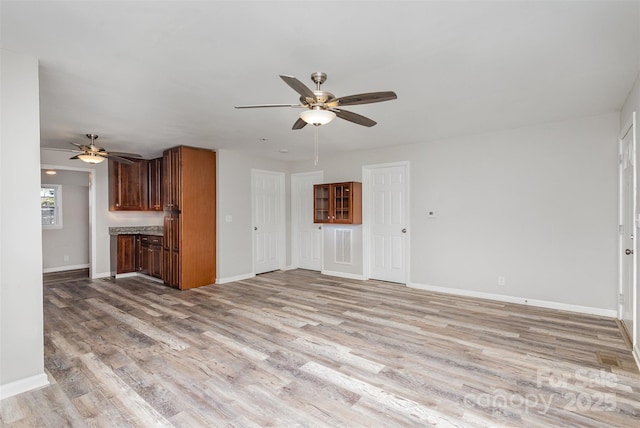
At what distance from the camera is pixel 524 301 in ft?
14.4

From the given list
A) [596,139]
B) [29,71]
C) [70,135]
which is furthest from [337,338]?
[70,135]

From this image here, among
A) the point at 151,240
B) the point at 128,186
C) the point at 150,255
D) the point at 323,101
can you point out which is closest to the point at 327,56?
the point at 323,101

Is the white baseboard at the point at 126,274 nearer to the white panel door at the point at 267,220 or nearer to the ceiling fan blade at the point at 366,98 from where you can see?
the white panel door at the point at 267,220

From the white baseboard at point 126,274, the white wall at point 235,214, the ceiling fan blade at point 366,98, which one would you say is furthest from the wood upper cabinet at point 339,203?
the white baseboard at point 126,274

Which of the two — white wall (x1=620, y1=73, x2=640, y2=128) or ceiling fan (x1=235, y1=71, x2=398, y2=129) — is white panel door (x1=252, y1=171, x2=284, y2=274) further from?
white wall (x1=620, y1=73, x2=640, y2=128)

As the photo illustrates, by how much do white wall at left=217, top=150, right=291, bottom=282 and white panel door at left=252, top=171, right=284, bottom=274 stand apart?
0.22 m

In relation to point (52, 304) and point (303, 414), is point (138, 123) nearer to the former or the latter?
point (52, 304)

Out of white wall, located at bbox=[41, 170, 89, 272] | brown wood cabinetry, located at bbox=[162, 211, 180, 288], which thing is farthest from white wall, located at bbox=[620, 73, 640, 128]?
white wall, located at bbox=[41, 170, 89, 272]

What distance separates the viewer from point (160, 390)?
93.3 inches

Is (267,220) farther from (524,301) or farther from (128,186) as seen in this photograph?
(524,301)

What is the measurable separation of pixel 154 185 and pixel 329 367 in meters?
5.77

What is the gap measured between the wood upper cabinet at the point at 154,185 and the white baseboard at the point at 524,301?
17.4 feet

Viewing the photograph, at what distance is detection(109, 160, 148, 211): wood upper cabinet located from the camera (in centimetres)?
650

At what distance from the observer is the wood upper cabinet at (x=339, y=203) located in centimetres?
593
